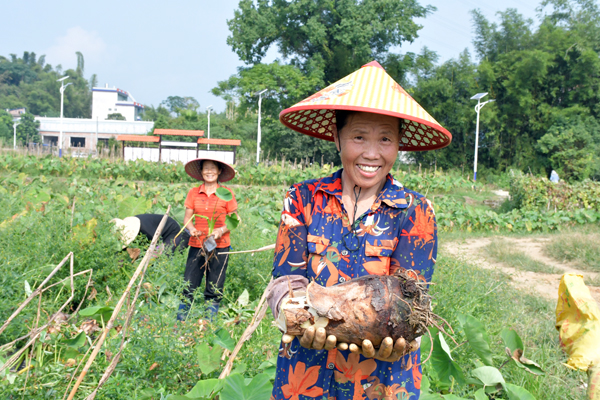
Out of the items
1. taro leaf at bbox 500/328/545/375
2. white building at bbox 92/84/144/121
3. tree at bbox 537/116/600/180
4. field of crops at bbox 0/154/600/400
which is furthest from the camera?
white building at bbox 92/84/144/121

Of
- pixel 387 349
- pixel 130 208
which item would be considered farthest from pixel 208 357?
pixel 130 208

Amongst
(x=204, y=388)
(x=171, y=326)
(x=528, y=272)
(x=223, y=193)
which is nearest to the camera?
(x=204, y=388)

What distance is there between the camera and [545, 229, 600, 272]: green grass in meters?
6.77

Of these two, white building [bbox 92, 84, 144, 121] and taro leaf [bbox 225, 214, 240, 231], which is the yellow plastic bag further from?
white building [bbox 92, 84, 144, 121]

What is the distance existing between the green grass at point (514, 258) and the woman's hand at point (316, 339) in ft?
19.9

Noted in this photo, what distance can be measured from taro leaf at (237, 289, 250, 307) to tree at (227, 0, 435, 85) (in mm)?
24807

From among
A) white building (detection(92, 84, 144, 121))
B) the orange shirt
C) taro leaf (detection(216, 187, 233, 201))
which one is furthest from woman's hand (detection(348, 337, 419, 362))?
white building (detection(92, 84, 144, 121))

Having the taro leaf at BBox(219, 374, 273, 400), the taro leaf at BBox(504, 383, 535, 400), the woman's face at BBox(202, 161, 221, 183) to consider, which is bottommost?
the taro leaf at BBox(504, 383, 535, 400)

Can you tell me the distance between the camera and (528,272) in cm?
645

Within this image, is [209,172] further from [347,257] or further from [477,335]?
[347,257]

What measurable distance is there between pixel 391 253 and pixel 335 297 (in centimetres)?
25

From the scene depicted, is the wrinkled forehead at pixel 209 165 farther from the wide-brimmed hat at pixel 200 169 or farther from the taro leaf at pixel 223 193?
the taro leaf at pixel 223 193

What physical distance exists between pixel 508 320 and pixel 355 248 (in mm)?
3073

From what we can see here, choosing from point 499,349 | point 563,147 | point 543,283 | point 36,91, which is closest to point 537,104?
point 563,147
